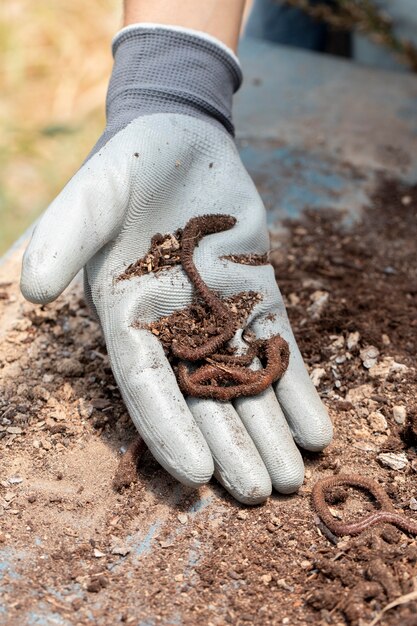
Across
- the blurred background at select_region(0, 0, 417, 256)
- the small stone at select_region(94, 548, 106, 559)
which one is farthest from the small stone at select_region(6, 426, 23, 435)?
the blurred background at select_region(0, 0, 417, 256)

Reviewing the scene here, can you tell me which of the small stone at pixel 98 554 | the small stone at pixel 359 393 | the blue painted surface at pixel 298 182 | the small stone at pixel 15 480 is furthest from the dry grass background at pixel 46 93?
the small stone at pixel 98 554

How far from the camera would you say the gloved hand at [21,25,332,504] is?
1.66m

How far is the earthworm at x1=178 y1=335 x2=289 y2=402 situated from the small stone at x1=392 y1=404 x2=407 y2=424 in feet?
1.12

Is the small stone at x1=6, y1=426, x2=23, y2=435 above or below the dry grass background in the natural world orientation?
above

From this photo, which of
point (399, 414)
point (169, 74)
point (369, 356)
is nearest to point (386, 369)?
point (369, 356)

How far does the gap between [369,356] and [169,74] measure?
1.03 metres

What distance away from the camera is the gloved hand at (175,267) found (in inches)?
65.3

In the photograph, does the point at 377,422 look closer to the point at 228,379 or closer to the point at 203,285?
the point at 228,379

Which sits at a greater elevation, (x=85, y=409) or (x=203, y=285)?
(x=203, y=285)

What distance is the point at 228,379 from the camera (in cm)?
176

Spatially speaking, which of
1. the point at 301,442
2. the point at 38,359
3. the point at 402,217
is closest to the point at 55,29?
the point at 402,217

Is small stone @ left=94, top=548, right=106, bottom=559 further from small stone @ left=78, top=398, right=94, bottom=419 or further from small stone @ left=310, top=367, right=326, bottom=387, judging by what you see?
small stone @ left=310, top=367, right=326, bottom=387

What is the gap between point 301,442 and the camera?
1.78m

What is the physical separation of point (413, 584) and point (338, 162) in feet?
6.59
